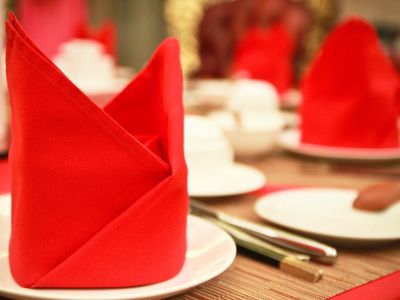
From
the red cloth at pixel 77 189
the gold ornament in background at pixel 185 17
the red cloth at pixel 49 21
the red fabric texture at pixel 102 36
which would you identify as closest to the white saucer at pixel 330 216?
the red cloth at pixel 77 189

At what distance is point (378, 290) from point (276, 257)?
0.33ft

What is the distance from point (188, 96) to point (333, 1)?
2.91m

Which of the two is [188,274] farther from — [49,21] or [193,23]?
[193,23]

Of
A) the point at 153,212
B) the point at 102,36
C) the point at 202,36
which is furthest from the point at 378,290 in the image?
the point at 202,36

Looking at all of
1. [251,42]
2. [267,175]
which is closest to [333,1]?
[251,42]

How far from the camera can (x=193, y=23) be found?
4.80 meters

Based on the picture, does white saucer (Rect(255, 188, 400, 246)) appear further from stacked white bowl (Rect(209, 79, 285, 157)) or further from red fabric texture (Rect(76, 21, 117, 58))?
red fabric texture (Rect(76, 21, 117, 58))

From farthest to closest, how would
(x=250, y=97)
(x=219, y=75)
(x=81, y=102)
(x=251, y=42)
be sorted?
(x=219, y=75), (x=251, y=42), (x=250, y=97), (x=81, y=102)

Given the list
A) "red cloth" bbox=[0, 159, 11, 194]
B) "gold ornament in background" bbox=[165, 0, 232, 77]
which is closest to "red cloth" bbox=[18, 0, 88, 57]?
"gold ornament in background" bbox=[165, 0, 232, 77]

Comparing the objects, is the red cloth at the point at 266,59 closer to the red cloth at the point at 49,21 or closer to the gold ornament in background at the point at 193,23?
the gold ornament in background at the point at 193,23

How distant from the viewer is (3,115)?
1.03 meters

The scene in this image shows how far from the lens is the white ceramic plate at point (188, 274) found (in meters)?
0.43

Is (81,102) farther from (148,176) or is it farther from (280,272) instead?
(280,272)

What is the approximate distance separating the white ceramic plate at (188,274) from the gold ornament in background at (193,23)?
2.85 metres
